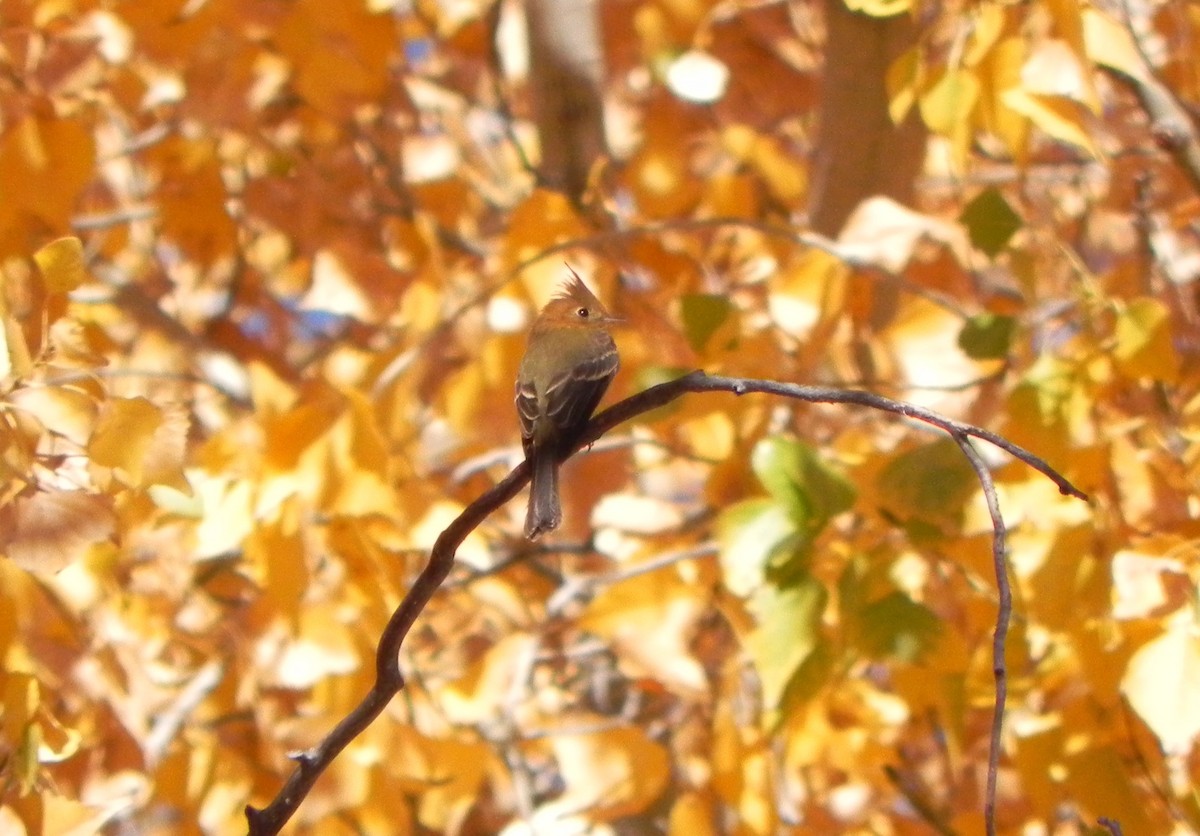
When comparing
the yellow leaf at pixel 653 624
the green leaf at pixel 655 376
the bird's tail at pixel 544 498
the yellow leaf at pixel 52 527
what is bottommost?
the yellow leaf at pixel 653 624

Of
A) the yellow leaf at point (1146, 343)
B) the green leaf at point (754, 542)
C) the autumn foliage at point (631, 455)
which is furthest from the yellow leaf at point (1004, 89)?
the green leaf at point (754, 542)

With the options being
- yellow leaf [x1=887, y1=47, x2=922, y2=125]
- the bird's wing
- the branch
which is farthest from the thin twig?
yellow leaf [x1=887, y1=47, x2=922, y2=125]

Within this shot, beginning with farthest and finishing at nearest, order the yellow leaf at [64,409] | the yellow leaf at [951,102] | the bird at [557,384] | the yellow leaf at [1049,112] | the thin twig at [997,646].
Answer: the yellow leaf at [951,102] → the yellow leaf at [1049,112] → the bird at [557,384] → the yellow leaf at [64,409] → the thin twig at [997,646]

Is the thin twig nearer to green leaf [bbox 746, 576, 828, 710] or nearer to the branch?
the branch

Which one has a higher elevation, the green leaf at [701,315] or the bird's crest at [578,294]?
the green leaf at [701,315]

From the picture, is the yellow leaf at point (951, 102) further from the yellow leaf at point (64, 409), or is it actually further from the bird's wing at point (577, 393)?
the yellow leaf at point (64, 409)

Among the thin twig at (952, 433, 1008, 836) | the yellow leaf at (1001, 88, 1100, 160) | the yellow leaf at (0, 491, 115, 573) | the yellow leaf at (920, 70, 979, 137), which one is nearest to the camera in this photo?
the thin twig at (952, 433, 1008, 836)
